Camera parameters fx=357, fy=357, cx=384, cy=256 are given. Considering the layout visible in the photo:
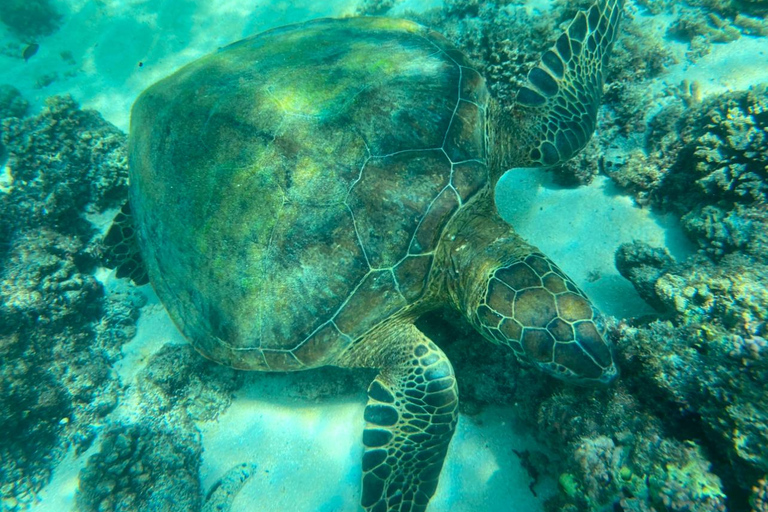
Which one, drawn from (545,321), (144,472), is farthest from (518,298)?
(144,472)

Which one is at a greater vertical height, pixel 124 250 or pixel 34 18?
pixel 34 18

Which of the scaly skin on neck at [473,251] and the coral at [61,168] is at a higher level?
the coral at [61,168]

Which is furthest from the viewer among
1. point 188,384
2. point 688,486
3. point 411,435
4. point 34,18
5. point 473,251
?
point 34,18

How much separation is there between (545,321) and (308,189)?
7.29 ft

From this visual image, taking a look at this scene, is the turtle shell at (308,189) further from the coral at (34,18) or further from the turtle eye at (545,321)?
the coral at (34,18)

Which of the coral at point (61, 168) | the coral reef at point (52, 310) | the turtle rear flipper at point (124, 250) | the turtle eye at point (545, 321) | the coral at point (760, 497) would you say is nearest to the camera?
the coral at point (760, 497)

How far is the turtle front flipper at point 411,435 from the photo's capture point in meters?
3.15

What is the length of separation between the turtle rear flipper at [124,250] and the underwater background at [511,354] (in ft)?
2.76

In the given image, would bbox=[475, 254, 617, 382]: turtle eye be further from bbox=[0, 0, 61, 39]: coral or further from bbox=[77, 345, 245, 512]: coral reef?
bbox=[0, 0, 61, 39]: coral

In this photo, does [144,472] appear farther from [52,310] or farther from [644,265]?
[644,265]

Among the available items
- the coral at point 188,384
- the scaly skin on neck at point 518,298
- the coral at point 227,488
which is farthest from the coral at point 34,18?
the scaly skin on neck at point 518,298

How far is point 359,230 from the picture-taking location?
10.3ft

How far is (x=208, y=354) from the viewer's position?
3.74m

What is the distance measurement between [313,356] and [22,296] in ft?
15.1
